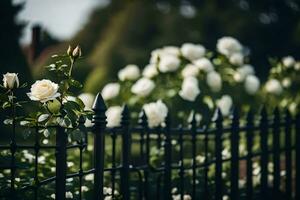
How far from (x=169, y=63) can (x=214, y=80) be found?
552mm

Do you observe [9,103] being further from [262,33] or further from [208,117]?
[262,33]

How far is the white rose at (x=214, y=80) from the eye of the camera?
6.11m

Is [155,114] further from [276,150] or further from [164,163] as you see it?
[276,150]

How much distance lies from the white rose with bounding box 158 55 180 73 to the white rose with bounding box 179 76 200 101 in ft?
0.95

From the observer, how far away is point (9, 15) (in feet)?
37.3

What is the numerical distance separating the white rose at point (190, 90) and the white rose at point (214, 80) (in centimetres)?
36

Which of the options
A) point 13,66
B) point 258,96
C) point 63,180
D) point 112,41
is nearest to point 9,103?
point 63,180

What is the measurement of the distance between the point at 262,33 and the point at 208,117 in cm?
1989

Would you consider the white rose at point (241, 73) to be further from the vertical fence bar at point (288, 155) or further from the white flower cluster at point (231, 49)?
the vertical fence bar at point (288, 155)

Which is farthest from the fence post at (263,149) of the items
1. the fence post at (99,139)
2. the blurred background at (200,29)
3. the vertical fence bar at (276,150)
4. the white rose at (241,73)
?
the blurred background at (200,29)

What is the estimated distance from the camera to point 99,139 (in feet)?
11.7

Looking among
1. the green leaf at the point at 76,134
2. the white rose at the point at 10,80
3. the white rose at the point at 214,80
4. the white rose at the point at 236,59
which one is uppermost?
the white rose at the point at 236,59

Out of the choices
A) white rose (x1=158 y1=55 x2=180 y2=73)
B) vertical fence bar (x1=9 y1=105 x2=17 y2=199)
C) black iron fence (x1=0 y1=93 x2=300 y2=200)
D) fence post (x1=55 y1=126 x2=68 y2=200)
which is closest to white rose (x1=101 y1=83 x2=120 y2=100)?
white rose (x1=158 y1=55 x2=180 y2=73)

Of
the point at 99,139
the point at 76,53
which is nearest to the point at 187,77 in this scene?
the point at 99,139
